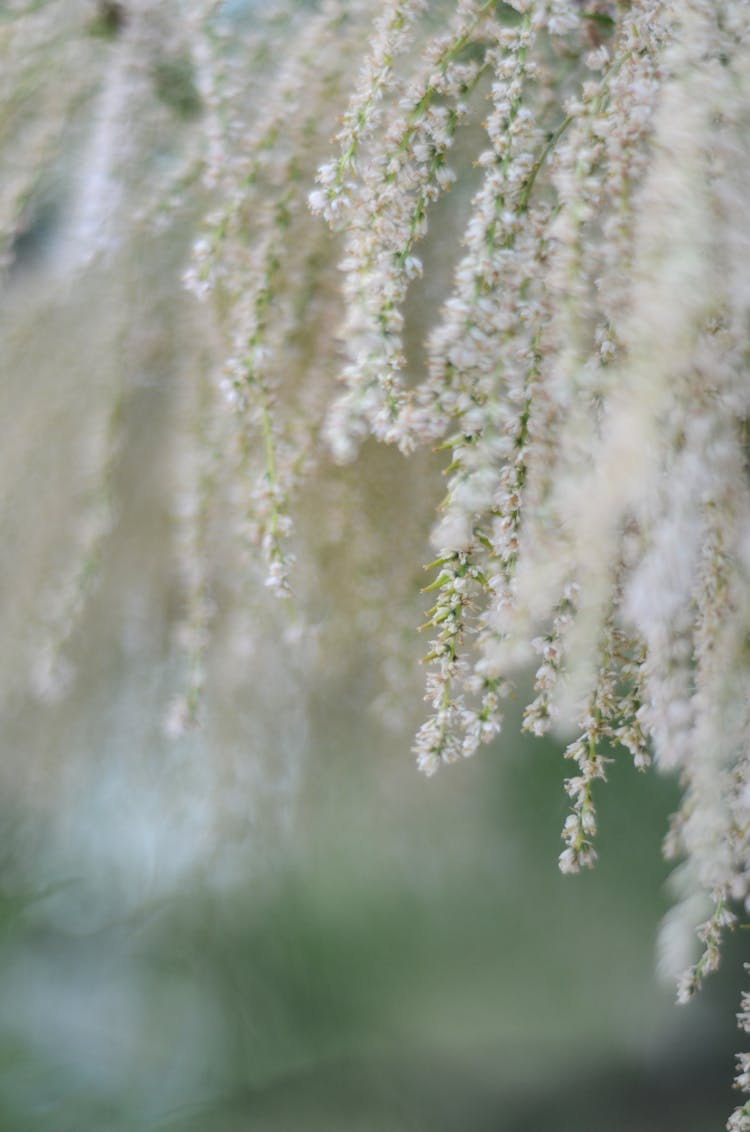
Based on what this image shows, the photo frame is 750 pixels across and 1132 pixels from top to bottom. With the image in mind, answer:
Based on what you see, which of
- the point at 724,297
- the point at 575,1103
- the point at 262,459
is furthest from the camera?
the point at 575,1103

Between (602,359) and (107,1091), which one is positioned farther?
(107,1091)

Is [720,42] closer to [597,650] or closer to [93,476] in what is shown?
[597,650]

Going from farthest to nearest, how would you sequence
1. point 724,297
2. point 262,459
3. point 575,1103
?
point 575,1103
point 262,459
point 724,297

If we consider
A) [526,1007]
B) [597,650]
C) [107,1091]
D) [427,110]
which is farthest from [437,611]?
[107,1091]

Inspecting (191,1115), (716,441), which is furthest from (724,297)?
(191,1115)

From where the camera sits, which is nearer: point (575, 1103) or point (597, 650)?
point (597, 650)

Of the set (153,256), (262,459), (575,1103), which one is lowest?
(575,1103)

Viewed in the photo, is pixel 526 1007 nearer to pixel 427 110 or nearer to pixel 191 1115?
pixel 191 1115

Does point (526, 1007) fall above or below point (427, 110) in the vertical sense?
below

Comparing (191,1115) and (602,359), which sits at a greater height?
(602,359)
